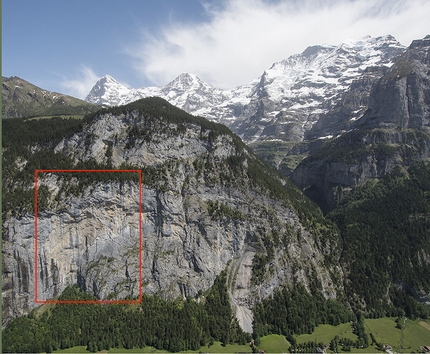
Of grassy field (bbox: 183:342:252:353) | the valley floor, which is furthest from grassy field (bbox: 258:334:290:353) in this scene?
grassy field (bbox: 183:342:252:353)

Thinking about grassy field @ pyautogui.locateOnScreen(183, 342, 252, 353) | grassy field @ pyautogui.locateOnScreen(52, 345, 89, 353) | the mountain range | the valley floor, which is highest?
the mountain range

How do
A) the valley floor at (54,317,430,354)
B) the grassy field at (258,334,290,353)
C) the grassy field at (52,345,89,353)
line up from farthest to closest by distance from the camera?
1. the grassy field at (258,334,290,353)
2. the valley floor at (54,317,430,354)
3. the grassy field at (52,345,89,353)

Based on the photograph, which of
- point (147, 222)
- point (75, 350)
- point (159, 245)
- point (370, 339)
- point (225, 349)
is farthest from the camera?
point (147, 222)

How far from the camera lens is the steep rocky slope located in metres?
147

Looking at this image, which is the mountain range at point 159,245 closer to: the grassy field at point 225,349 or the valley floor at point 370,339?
the grassy field at point 225,349

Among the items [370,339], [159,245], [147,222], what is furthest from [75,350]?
[370,339]

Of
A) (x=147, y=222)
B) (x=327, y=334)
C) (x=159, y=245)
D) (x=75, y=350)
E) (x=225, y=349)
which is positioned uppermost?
(x=147, y=222)

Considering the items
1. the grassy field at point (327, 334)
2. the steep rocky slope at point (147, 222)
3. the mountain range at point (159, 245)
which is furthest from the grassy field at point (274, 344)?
the steep rocky slope at point (147, 222)

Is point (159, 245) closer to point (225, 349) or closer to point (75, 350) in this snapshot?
point (75, 350)

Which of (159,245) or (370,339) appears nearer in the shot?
(370,339)

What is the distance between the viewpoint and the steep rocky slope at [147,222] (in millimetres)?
146875

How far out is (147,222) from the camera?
169m

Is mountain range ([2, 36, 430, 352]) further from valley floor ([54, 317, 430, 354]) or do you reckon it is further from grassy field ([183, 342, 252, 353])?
valley floor ([54, 317, 430, 354])

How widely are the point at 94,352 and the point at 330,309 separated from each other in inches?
4547
